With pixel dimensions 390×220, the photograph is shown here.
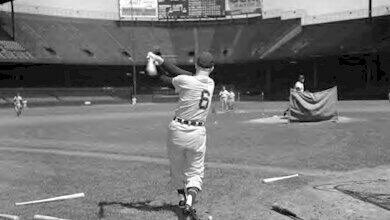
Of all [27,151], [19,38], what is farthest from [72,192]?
[19,38]

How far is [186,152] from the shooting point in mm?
6887

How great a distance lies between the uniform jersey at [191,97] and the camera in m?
6.95

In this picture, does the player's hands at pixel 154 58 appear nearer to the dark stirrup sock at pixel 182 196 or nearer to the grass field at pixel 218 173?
the dark stirrup sock at pixel 182 196

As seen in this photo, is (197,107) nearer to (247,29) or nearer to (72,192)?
(72,192)

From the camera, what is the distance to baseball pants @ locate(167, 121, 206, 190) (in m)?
6.82

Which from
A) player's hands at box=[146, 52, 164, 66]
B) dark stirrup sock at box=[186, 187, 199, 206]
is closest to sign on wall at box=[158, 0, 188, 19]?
player's hands at box=[146, 52, 164, 66]

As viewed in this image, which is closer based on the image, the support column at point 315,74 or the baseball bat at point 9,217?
the baseball bat at point 9,217

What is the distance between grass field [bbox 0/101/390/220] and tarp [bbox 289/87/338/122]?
11.1ft

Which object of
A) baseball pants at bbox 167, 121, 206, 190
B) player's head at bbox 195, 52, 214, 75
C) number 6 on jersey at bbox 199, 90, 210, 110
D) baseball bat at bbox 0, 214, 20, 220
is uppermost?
player's head at bbox 195, 52, 214, 75

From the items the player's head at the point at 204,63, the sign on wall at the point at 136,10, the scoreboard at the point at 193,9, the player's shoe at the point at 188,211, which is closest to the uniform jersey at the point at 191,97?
the player's head at the point at 204,63

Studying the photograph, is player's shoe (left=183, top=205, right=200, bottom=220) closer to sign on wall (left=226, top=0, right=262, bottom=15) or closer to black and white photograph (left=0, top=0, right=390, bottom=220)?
black and white photograph (left=0, top=0, right=390, bottom=220)

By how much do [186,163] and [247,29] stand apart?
59474mm

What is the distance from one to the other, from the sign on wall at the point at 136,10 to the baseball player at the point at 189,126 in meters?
63.3

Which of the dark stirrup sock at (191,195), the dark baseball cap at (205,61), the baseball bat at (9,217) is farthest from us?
the dark baseball cap at (205,61)
